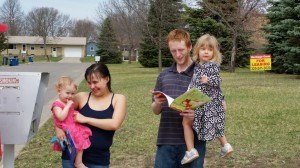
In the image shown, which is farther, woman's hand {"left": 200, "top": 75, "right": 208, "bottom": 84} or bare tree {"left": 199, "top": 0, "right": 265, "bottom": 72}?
bare tree {"left": 199, "top": 0, "right": 265, "bottom": 72}

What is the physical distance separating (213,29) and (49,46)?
69717 mm

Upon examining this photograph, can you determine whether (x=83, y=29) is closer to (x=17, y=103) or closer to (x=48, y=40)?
(x=48, y=40)

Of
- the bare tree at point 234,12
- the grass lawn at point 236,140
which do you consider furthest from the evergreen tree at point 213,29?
the grass lawn at point 236,140

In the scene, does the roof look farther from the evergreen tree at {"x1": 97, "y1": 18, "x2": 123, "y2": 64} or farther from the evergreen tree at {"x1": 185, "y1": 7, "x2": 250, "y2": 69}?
the evergreen tree at {"x1": 185, "y1": 7, "x2": 250, "y2": 69}

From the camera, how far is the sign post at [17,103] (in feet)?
12.6

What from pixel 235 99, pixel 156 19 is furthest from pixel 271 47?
pixel 235 99

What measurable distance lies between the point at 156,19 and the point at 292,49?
14.9m

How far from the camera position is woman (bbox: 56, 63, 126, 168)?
11.6ft

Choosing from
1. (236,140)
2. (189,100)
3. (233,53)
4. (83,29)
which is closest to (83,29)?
(83,29)

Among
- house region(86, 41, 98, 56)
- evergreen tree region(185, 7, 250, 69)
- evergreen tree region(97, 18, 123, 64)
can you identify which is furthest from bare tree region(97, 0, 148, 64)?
house region(86, 41, 98, 56)

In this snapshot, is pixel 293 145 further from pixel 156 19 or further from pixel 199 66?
pixel 156 19

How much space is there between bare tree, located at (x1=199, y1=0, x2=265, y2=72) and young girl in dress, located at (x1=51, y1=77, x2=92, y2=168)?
98.3 feet

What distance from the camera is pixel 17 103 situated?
385 cm

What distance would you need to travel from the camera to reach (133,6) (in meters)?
39.7
